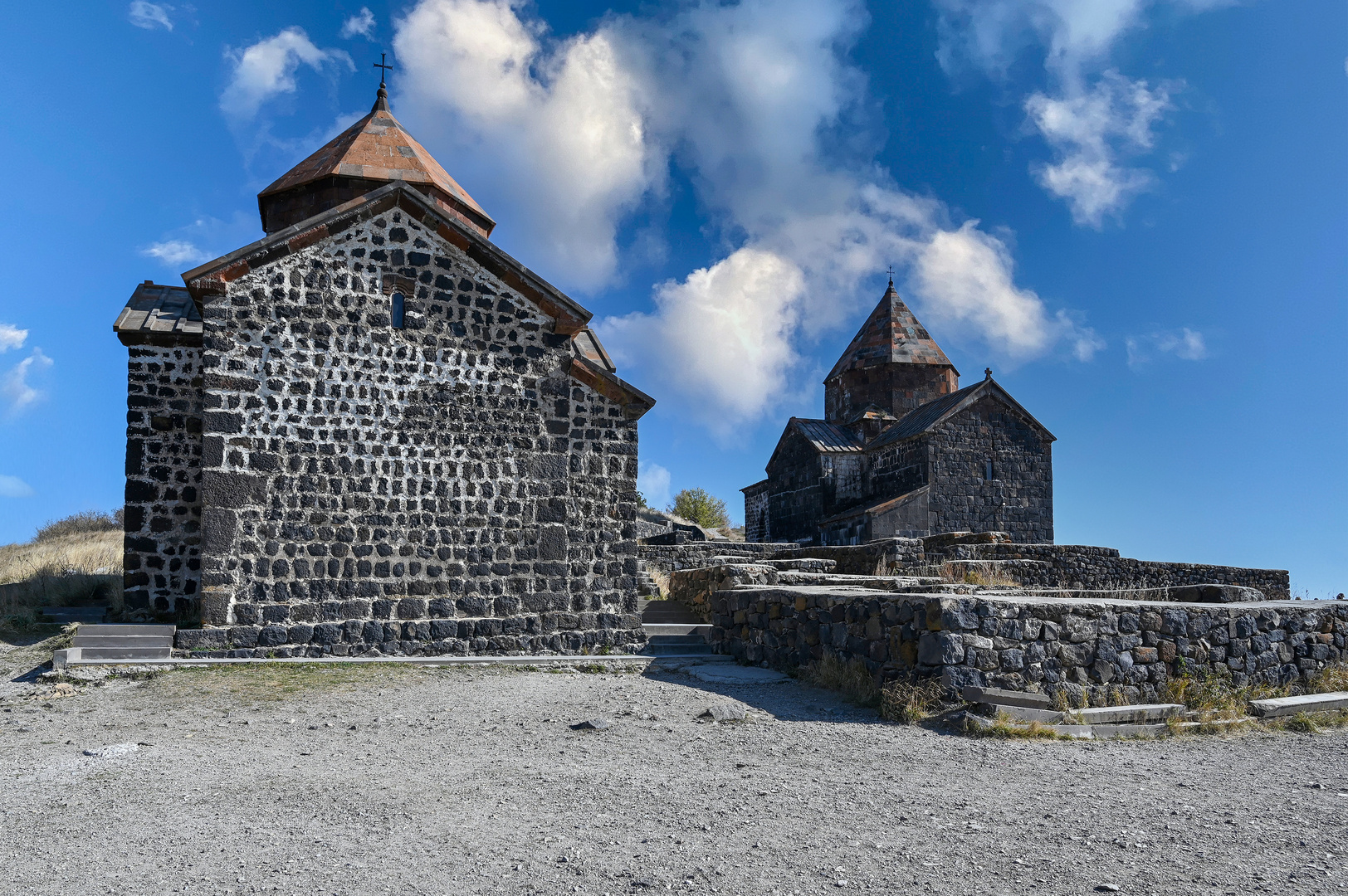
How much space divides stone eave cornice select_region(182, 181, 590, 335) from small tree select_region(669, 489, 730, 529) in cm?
3019

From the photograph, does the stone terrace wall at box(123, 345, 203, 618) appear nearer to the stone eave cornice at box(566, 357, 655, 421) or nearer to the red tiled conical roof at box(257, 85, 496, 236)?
the red tiled conical roof at box(257, 85, 496, 236)

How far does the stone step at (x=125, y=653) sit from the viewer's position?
9.62 m

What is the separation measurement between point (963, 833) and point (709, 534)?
99.6 ft

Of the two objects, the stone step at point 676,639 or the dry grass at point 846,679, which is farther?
the stone step at point 676,639

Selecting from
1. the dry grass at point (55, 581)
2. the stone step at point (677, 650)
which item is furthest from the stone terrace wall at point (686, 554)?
the dry grass at point (55, 581)

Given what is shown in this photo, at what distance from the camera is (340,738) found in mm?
6887

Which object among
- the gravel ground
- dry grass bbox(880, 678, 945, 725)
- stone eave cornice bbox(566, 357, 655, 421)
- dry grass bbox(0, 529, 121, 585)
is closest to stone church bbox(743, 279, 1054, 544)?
stone eave cornice bbox(566, 357, 655, 421)

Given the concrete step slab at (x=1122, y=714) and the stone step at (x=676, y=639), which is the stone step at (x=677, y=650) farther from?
the concrete step slab at (x=1122, y=714)

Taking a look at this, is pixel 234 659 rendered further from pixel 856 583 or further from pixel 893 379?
pixel 893 379

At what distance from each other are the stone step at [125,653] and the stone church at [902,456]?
Answer: 17.5 meters

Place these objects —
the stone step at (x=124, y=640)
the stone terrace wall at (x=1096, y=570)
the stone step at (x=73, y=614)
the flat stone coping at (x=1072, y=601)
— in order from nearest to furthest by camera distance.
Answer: the flat stone coping at (x=1072, y=601)
the stone step at (x=124, y=640)
the stone step at (x=73, y=614)
the stone terrace wall at (x=1096, y=570)

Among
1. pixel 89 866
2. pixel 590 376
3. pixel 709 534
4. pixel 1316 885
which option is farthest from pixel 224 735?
pixel 709 534

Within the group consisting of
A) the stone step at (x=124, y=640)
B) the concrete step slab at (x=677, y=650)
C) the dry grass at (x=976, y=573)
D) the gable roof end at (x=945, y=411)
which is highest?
the gable roof end at (x=945, y=411)

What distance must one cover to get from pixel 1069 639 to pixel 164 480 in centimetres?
1143
